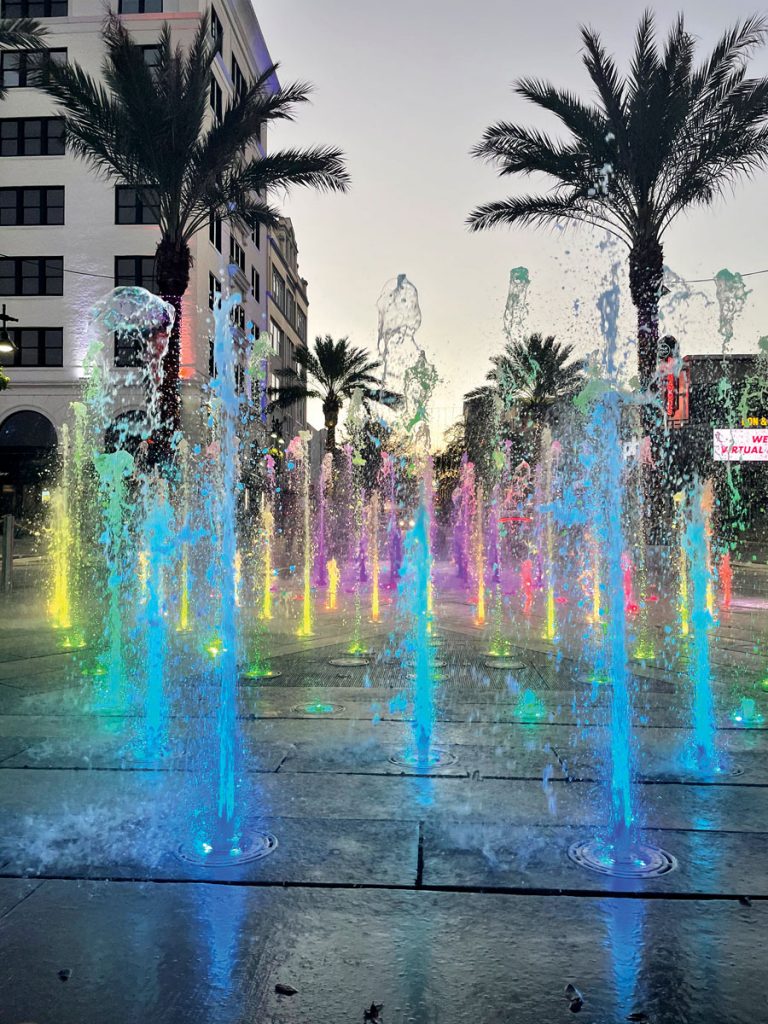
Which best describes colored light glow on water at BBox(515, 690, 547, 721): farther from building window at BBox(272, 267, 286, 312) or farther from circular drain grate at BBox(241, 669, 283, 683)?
building window at BBox(272, 267, 286, 312)

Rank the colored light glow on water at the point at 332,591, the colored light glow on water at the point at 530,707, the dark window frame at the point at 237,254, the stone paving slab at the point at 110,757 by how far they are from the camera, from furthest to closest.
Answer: the dark window frame at the point at 237,254, the colored light glow on water at the point at 332,591, the colored light glow on water at the point at 530,707, the stone paving slab at the point at 110,757

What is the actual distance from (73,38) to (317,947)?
36538 millimetres

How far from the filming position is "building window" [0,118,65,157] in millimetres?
31750

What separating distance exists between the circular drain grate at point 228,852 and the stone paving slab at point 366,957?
0.21 metres

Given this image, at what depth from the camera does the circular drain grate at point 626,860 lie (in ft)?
10.2

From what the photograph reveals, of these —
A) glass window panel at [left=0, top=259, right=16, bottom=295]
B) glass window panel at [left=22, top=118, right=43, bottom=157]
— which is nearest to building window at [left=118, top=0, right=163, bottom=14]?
glass window panel at [left=22, top=118, right=43, bottom=157]

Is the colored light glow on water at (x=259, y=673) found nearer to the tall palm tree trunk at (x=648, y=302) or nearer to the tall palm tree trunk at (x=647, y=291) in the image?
the tall palm tree trunk at (x=648, y=302)

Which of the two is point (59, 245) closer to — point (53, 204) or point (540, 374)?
point (53, 204)

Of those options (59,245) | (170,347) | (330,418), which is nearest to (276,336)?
(330,418)

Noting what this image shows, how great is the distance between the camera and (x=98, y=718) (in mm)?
5344

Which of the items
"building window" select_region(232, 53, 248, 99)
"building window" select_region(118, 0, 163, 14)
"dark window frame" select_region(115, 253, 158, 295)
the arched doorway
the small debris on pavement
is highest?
"building window" select_region(232, 53, 248, 99)

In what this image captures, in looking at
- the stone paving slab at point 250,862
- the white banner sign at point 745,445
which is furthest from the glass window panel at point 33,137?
the stone paving slab at point 250,862

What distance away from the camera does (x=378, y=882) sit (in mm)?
3002

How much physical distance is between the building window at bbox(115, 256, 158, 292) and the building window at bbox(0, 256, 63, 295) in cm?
221
